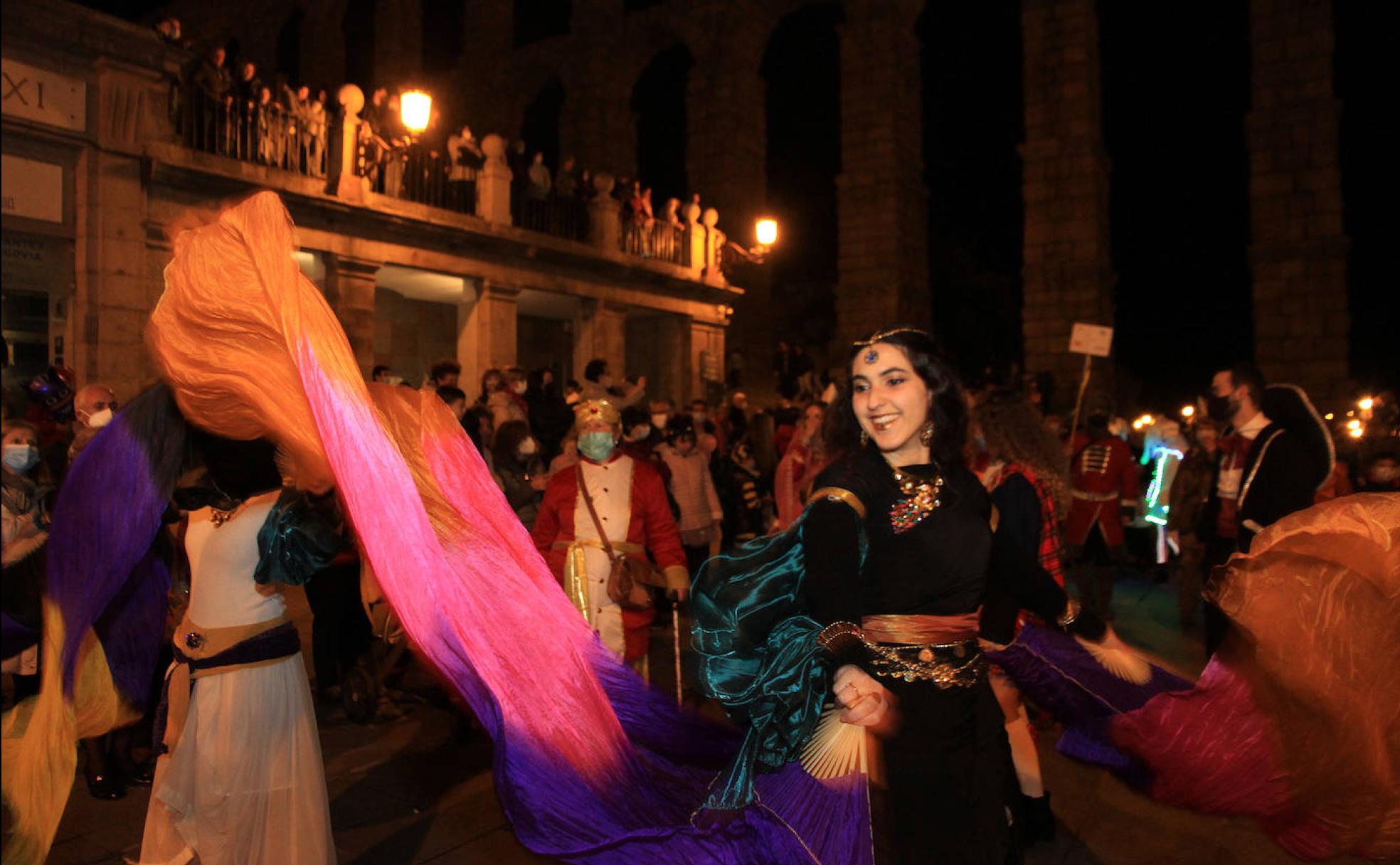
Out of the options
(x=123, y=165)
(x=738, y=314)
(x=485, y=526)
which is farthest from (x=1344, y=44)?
(x=485, y=526)

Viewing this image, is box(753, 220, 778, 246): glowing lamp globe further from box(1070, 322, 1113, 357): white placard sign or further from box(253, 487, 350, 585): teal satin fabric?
box(253, 487, 350, 585): teal satin fabric

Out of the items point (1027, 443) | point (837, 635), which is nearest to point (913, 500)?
point (837, 635)

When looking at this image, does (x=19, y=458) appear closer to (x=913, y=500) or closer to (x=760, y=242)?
(x=913, y=500)

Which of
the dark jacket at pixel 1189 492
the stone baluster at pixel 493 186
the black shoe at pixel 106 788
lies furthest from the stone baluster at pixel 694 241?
the black shoe at pixel 106 788

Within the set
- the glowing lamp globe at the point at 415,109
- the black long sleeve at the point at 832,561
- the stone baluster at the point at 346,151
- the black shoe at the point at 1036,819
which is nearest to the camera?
the black long sleeve at the point at 832,561

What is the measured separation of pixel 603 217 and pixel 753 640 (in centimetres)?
1612

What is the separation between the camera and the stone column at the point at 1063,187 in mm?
21031

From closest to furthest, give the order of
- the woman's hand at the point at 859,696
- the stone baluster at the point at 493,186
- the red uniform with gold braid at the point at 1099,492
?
the woman's hand at the point at 859,696
the red uniform with gold braid at the point at 1099,492
the stone baluster at the point at 493,186

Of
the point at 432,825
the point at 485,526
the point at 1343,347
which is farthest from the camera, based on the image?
the point at 1343,347

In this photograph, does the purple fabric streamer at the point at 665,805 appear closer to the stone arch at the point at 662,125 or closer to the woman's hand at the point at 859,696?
the woman's hand at the point at 859,696

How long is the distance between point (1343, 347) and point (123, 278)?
2172 centimetres

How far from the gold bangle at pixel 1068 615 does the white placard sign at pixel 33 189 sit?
10.8 meters

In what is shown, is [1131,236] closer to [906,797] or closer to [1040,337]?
[1040,337]

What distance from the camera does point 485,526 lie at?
325 cm
